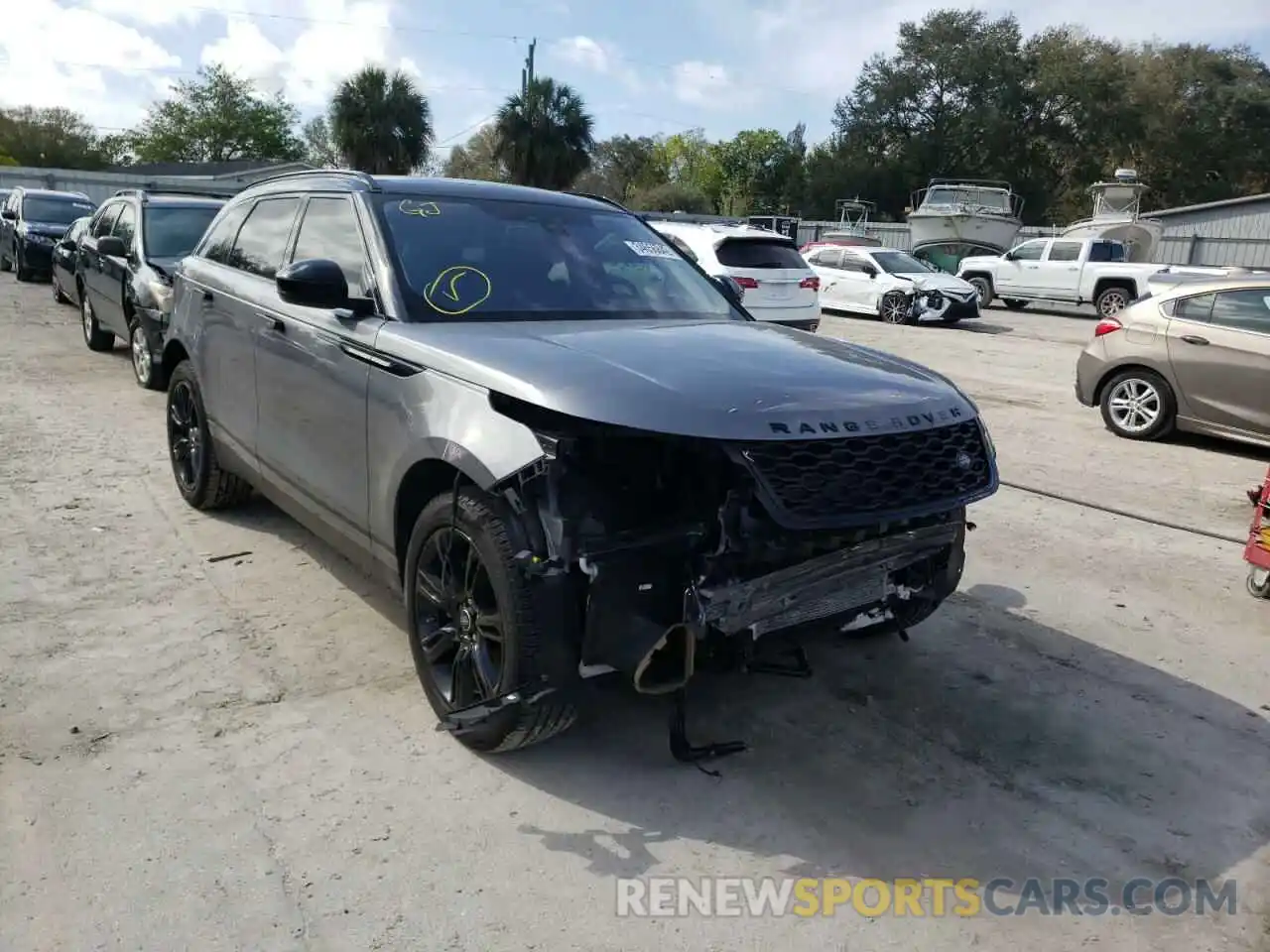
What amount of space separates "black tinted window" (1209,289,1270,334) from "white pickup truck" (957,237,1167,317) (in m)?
14.0

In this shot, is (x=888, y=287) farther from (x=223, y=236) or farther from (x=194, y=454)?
(x=194, y=454)

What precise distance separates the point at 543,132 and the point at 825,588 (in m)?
46.5

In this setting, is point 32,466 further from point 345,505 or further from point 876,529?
point 876,529

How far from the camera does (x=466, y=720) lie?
3275 millimetres

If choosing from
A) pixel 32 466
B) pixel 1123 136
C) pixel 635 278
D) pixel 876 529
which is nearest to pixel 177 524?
pixel 32 466

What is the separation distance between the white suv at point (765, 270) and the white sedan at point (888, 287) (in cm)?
490

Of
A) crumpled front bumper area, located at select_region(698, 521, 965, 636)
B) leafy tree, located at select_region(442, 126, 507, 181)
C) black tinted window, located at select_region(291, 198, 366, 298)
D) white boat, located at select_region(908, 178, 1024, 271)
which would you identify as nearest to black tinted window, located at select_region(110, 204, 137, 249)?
black tinted window, located at select_region(291, 198, 366, 298)

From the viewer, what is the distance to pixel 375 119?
4625cm

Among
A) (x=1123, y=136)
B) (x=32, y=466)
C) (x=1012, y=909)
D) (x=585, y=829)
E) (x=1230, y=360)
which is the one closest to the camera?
(x=1012, y=909)

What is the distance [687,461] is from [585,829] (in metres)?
1.16

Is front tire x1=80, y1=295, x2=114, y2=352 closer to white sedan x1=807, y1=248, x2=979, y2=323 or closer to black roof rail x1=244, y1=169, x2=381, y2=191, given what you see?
black roof rail x1=244, y1=169, x2=381, y2=191

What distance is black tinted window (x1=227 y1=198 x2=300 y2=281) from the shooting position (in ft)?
15.8

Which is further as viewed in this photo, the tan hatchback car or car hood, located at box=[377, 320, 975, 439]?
the tan hatchback car

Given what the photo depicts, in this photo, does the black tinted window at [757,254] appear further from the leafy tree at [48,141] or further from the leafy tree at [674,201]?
the leafy tree at [48,141]
